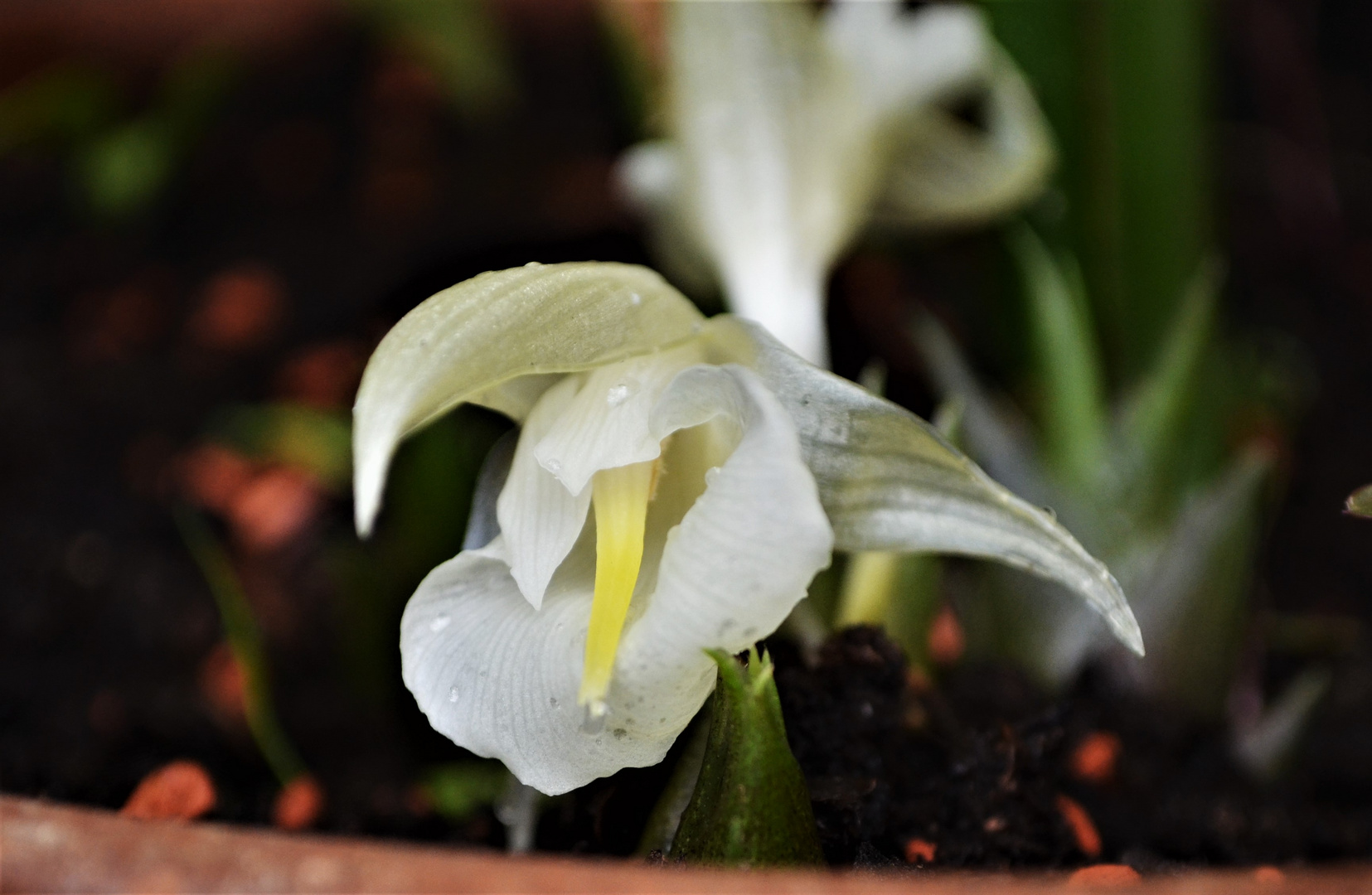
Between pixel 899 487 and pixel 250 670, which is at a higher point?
pixel 899 487

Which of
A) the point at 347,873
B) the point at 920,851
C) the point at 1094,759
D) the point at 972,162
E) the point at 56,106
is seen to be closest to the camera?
the point at 347,873

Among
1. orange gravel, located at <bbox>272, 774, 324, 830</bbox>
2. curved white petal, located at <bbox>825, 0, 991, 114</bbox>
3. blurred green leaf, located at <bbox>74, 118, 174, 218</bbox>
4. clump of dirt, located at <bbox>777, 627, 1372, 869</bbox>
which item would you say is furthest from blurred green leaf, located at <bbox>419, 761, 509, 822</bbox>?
blurred green leaf, located at <bbox>74, 118, 174, 218</bbox>

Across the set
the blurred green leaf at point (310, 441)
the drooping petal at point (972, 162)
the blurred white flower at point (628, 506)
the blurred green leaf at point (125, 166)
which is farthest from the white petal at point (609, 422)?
the blurred green leaf at point (125, 166)

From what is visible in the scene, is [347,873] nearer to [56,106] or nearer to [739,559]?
[739,559]

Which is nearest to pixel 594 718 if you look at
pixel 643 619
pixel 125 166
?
pixel 643 619

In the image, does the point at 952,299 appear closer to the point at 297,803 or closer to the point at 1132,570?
the point at 1132,570

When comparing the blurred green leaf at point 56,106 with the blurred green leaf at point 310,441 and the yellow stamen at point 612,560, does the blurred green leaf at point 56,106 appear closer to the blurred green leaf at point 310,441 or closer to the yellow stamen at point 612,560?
the blurred green leaf at point 310,441

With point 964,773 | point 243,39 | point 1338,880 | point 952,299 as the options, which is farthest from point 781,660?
point 243,39
